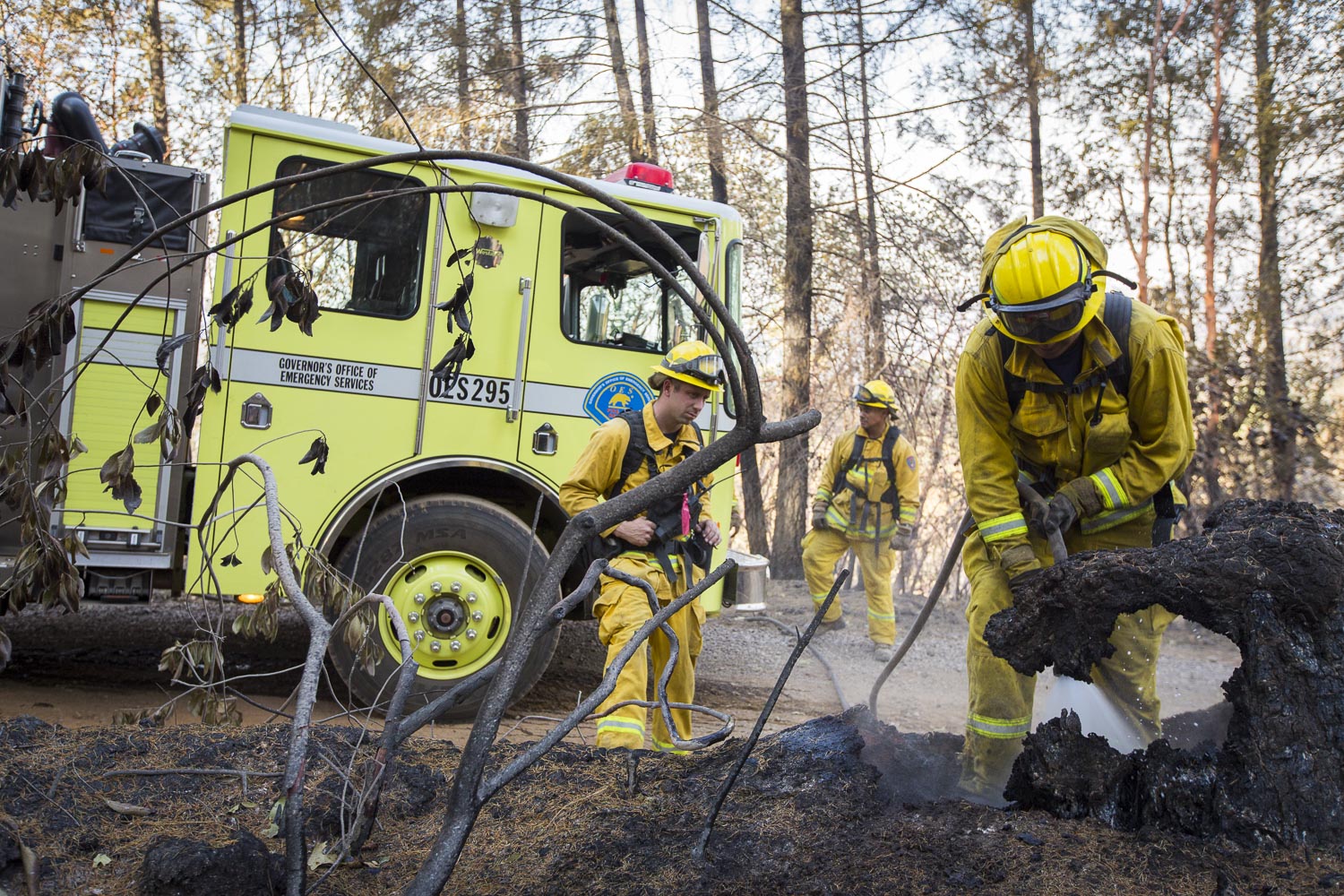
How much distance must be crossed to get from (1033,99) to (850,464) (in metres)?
5.93

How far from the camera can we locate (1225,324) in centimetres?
1121

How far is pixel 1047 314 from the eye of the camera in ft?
10.7

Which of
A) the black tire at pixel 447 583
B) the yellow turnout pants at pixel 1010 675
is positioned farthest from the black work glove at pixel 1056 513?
the black tire at pixel 447 583

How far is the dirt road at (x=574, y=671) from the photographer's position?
5.12 meters

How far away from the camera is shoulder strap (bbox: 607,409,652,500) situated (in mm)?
4059

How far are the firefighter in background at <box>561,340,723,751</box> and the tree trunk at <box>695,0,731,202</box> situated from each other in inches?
273

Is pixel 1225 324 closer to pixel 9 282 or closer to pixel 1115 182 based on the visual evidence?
pixel 1115 182

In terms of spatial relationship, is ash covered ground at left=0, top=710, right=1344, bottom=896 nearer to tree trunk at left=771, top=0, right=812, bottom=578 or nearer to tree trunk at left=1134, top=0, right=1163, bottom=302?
tree trunk at left=771, top=0, right=812, bottom=578

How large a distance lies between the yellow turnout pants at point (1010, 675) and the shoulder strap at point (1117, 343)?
1.87 ft

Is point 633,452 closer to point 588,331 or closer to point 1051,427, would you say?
point 588,331

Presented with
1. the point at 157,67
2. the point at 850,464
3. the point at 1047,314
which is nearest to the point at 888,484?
the point at 850,464

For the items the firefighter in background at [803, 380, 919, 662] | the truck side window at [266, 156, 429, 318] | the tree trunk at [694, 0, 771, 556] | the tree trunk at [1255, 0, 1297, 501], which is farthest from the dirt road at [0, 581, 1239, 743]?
the tree trunk at [1255, 0, 1297, 501]

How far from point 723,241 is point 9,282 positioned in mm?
3367

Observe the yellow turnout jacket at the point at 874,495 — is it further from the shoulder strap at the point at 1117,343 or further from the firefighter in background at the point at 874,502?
the shoulder strap at the point at 1117,343
